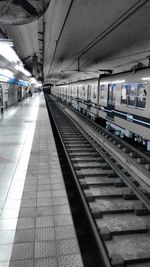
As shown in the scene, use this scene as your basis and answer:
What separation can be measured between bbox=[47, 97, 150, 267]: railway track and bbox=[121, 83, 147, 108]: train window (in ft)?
7.35

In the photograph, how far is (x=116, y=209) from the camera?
15.4 ft

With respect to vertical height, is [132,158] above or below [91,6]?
below

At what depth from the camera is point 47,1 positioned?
3.37 meters

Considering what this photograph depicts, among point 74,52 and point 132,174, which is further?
point 74,52

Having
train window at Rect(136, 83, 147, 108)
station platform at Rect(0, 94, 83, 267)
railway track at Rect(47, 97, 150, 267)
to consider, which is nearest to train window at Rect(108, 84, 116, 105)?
train window at Rect(136, 83, 147, 108)

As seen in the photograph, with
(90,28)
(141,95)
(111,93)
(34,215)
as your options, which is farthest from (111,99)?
(34,215)

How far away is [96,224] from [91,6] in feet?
22.8

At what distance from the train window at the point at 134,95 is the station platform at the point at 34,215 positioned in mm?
3481

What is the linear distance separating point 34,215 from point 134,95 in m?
6.22

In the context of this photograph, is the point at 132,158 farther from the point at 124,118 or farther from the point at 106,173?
the point at 124,118

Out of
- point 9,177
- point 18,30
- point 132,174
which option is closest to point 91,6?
point 18,30

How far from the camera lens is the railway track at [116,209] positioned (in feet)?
11.5

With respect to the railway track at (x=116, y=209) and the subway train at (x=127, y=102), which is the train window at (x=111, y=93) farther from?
the railway track at (x=116, y=209)

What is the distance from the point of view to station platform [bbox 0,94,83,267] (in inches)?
116
